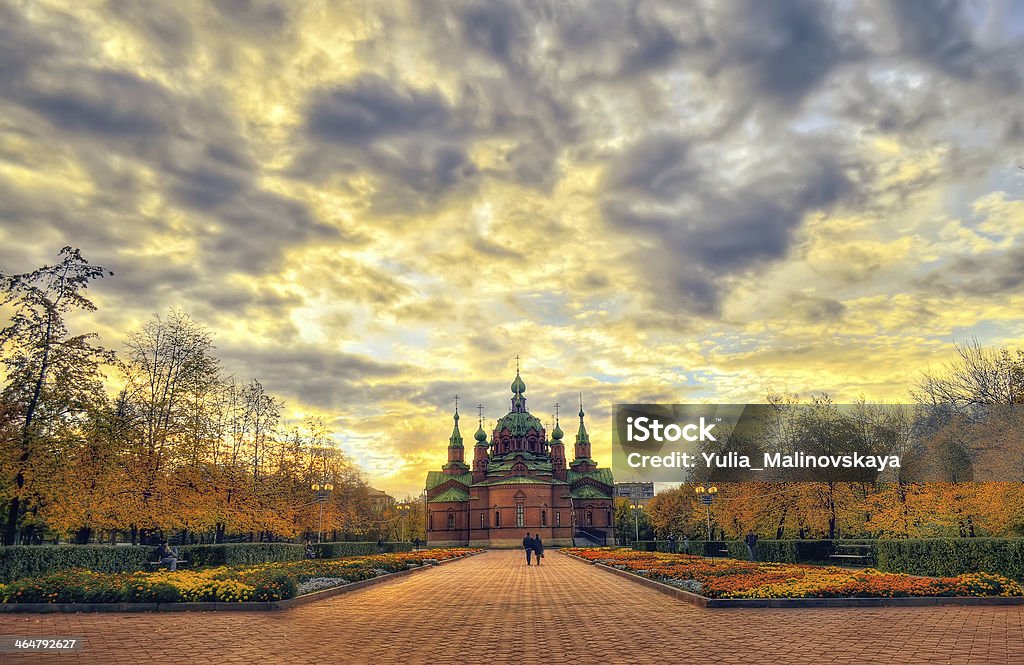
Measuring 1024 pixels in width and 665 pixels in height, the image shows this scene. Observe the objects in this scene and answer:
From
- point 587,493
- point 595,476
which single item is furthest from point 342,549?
point 595,476

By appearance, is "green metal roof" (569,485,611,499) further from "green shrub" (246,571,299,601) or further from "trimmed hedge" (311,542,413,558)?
"green shrub" (246,571,299,601)

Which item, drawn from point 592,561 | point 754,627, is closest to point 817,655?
point 754,627

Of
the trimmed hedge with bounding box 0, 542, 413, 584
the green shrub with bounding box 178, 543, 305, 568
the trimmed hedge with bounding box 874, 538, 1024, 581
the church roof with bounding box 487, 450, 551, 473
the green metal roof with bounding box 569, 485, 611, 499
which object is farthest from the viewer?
the church roof with bounding box 487, 450, 551, 473

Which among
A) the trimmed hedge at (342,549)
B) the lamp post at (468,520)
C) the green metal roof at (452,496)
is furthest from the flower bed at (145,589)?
the green metal roof at (452,496)

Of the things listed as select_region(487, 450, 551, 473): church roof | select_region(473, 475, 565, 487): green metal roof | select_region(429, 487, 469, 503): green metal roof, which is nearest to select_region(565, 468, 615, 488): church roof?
select_region(487, 450, 551, 473): church roof

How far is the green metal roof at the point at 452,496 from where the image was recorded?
96.4 metres

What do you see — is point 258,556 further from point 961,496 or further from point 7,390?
point 961,496

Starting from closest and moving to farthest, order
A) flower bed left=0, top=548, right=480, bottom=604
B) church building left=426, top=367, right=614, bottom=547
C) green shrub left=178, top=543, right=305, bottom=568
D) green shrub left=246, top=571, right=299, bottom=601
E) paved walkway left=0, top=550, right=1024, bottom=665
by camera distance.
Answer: paved walkway left=0, top=550, right=1024, bottom=665
flower bed left=0, top=548, right=480, bottom=604
green shrub left=246, top=571, right=299, bottom=601
green shrub left=178, top=543, right=305, bottom=568
church building left=426, top=367, right=614, bottom=547

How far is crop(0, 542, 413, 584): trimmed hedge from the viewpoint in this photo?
2130 centimetres

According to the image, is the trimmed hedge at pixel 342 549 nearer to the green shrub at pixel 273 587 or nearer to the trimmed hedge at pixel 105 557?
the trimmed hedge at pixel 105 557

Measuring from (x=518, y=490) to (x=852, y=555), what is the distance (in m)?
60.2

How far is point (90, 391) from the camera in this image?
29734 millimetres

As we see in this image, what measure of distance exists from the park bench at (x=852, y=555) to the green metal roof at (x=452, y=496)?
224 feet

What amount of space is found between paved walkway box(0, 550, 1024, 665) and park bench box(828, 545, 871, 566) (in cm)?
1459
